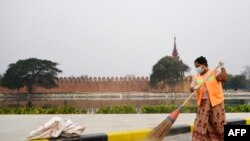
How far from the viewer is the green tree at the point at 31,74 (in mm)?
31156

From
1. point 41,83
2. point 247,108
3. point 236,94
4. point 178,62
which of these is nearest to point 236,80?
point 178,62

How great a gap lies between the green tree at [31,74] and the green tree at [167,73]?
25.4 ft

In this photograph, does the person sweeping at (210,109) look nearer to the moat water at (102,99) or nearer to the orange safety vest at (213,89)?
the orange safety vest at (213,89)

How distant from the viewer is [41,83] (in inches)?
1233

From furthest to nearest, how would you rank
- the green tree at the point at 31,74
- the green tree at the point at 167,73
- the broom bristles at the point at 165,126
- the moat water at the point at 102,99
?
the green tree at the point at 167,73, the green tree at the point at 31,74, the moat water at the point at 102,99, the broom bristles at the point at 165,126

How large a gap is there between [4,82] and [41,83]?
275 centimetres

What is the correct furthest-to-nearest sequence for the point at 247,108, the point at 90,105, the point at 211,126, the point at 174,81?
the point at 174,81
the point at 90,105
the point at 247,108
the point at 211,126

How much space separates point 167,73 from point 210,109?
90.3 ft

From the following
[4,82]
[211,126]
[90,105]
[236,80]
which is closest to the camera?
[211,126]

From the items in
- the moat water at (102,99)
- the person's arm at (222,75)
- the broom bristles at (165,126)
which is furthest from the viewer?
the moat water at (102,99)

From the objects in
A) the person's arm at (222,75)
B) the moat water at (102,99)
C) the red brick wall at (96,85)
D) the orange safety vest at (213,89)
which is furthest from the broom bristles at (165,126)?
the red brick wall at (96,85)

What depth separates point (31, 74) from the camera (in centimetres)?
3195

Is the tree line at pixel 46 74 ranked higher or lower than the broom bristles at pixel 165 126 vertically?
higher

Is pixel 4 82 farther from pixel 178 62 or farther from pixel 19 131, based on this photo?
pixel 19 131
